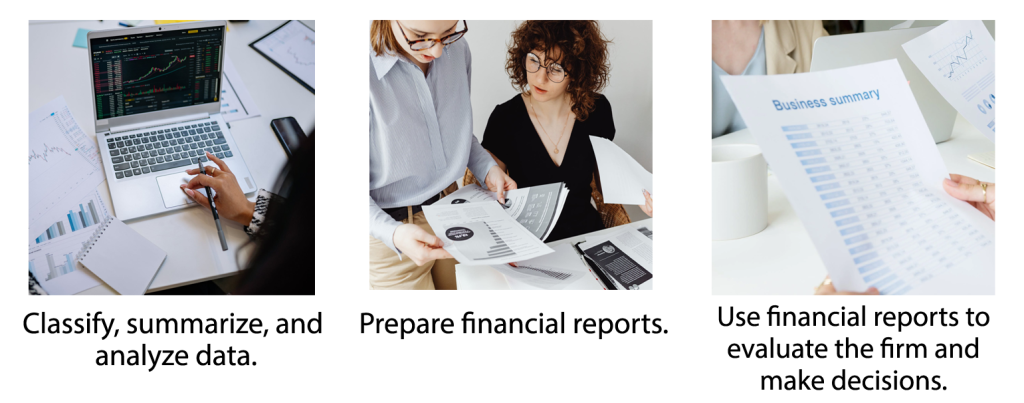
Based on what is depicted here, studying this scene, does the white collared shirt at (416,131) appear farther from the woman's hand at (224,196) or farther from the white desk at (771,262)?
the white desk at (771,262)

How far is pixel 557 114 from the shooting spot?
1.28 m

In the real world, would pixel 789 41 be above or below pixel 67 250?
above

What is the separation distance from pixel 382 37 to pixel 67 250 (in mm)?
813

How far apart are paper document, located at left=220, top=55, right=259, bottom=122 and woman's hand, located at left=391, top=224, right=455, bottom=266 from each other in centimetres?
49

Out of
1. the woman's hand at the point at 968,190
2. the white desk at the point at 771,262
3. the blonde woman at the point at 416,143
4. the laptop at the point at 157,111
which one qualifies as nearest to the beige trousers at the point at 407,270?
the blonde woman at the point at 416,143

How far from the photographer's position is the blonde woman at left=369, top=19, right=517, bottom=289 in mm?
1221

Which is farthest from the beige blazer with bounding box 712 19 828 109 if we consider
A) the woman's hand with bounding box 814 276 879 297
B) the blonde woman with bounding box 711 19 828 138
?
the woman's hand with bounding box 814 276 879 297

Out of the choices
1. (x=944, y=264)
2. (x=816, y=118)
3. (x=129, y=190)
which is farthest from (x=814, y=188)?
(x=129, y=190)

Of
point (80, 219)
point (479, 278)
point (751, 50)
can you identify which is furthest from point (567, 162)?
point (80, 219)

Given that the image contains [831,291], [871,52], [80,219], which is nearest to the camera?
[831,291]

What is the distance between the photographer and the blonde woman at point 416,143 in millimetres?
1221

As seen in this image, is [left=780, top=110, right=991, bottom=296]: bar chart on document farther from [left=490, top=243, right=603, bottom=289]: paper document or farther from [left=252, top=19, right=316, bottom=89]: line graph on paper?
[left=252, top=19, right=316, bottom=89]: line graph on paper

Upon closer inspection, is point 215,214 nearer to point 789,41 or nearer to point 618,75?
point 618,75

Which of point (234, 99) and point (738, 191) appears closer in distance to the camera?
point (738, 191)
